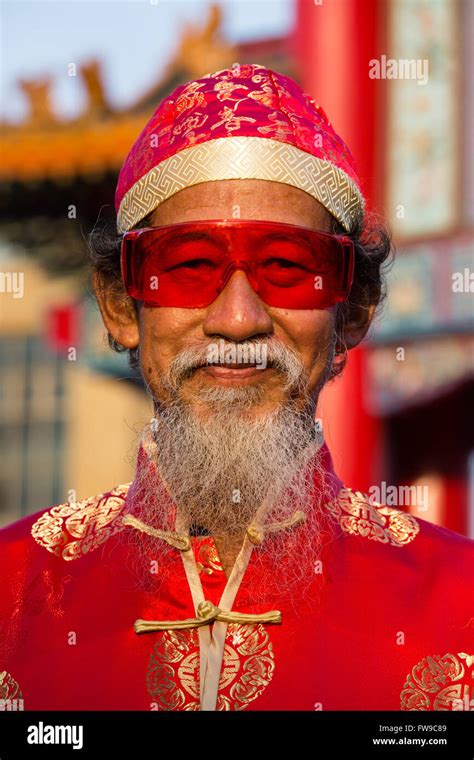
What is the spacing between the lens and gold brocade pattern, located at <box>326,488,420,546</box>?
2.88 m

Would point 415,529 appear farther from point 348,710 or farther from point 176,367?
point 176,367

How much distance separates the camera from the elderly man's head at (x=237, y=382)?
2.66 meters

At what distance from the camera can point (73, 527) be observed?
2947 millimetres

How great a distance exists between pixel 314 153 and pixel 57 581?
1.08 m

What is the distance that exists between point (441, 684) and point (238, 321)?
2.76ft

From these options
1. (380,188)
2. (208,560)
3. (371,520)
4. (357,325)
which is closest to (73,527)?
(208,560)

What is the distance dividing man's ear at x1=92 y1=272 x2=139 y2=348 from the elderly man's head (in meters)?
0.12

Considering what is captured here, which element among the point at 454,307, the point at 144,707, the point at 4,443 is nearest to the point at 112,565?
the point at 144,707

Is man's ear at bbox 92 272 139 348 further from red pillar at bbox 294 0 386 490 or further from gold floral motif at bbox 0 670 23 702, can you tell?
red pillar at bbox 294 0 386 490

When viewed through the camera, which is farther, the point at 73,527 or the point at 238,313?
the point at 73,527

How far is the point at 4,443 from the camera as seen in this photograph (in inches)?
628

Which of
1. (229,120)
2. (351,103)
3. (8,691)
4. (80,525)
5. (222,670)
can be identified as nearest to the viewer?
(222,670)

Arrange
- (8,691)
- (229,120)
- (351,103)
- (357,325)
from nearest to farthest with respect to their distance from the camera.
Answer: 1. (8,691)
2. (229,120)
3. (357,325)
4. (351,103)

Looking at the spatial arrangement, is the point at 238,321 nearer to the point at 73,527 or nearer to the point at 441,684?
the point at 73,527
